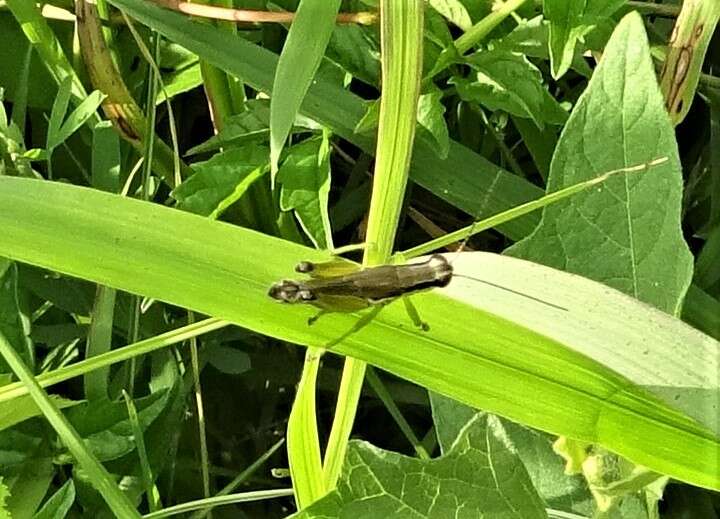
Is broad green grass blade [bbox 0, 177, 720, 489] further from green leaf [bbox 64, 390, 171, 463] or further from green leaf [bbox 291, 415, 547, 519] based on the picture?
green leaf [bbox 64, 390, 171, 463]

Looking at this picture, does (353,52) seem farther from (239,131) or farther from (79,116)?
(79,116)

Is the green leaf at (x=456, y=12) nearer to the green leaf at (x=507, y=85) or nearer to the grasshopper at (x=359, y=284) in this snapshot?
the green leaf at (x=507, y=85)

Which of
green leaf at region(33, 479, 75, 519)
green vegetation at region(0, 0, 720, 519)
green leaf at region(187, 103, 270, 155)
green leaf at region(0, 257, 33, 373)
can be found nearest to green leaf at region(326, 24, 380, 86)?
green vegetation at region(0, 0, 720, 519)

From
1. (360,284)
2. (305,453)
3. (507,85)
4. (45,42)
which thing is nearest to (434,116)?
(507,85)

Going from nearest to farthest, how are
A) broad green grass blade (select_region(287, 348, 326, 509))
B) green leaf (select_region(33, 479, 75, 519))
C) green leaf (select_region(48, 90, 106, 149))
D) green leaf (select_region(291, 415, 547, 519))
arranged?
green leaf (select_region(291, 415, 547, 519)) → broad green grass blade (select_region(287, 348, 326, 509)) → green leaf (select_region(33, 479, 75, 519)) → green leaf (select_region(48, 90, 106, 149))

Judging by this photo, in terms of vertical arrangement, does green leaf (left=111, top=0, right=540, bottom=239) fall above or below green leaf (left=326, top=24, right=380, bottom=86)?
below

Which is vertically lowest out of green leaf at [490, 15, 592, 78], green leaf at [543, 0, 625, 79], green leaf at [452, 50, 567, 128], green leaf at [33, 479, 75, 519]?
green leaf at [33, 479, 75, 519]

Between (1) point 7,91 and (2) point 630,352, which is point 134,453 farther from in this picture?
(2) point 630,352

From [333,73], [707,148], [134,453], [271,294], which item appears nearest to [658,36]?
[707,148]
